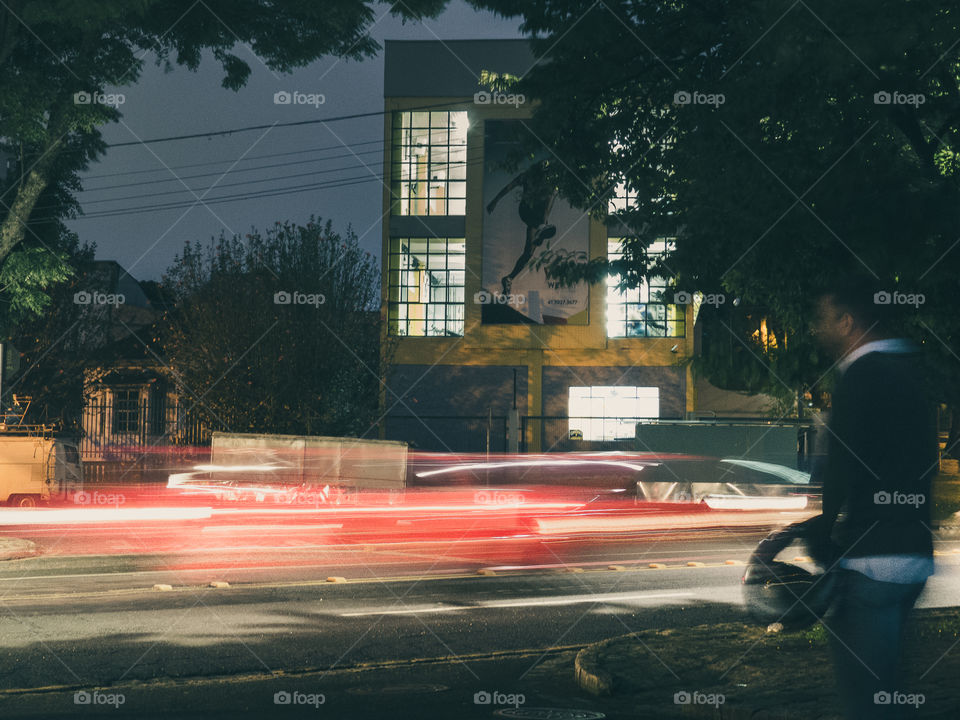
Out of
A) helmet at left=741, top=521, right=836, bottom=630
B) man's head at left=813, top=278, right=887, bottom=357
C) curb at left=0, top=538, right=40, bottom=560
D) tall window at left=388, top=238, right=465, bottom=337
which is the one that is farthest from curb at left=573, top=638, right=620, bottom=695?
tall window at left=388, top=238, right=465, bottom=337

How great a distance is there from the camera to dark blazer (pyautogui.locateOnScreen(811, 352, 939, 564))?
3.56 metres

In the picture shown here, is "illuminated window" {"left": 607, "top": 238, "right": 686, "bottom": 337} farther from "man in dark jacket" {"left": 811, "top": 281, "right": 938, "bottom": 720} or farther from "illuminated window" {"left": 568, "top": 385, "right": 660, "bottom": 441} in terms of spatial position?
"man in dark jacket" {"left": 811, "top": 281, "right": 938, "bottom": 720}

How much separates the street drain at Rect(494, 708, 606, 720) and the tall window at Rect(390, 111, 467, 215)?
101 ft

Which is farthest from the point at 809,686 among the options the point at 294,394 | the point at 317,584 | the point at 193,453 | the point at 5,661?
the point at 193,453

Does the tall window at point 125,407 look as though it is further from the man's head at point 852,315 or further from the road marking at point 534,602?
the man's head at point 852,315

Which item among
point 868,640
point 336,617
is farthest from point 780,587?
point 336,617

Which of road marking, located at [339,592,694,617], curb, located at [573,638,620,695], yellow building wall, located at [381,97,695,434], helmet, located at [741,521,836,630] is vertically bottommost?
road marking, located at [339,592,694,617]

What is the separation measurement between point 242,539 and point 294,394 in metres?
13.3

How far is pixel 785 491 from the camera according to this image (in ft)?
64.3

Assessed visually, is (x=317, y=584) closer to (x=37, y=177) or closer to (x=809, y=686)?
(x=809, y=686)

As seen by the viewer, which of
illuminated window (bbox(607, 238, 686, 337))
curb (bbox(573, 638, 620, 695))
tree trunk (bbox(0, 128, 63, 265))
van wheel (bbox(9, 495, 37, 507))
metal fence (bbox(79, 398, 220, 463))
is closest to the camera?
curb (bbox(573, 638, 620, 695))

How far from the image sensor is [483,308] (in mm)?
36031

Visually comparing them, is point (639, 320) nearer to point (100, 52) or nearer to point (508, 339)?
point (508, 339)

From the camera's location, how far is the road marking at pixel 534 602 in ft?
31.5
